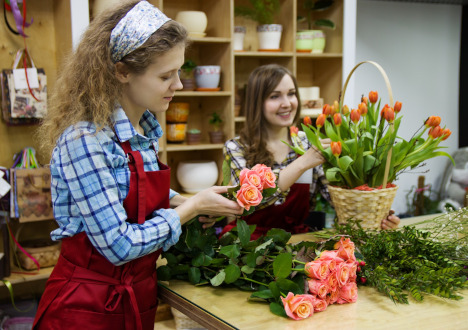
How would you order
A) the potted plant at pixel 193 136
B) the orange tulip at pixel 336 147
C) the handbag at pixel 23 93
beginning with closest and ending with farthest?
1. the orange tulip at pixel 336 147
2. the handbag at pixel 23 93
3. the potted plant at pixel 193 136

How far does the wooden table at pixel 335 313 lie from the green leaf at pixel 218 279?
0.10 feet

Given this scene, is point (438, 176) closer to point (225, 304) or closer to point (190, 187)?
point (190, 187)

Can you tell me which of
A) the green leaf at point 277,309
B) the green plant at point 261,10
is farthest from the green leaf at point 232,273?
the green plant at point 261,10

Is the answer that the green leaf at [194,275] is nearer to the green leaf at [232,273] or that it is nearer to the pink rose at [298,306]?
the green leaf at [232,273]

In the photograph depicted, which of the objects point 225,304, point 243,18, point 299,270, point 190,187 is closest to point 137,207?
point 225,304

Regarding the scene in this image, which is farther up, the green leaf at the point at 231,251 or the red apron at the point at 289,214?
the green leaf at the point at 231,251

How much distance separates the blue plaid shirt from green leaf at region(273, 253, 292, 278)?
263 millimetres

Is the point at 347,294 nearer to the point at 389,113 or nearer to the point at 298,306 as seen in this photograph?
the point at 298,306

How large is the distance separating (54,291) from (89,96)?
514 mm

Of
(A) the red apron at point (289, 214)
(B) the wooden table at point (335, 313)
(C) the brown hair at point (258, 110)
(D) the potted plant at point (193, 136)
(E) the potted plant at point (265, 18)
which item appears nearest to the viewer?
(B) the wooden table at point (335, 313)

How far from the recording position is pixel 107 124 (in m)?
1.30

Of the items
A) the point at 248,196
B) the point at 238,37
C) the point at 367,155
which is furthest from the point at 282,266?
the point at 238,37

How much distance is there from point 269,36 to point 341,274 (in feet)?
7.61

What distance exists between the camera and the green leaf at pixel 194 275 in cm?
139
